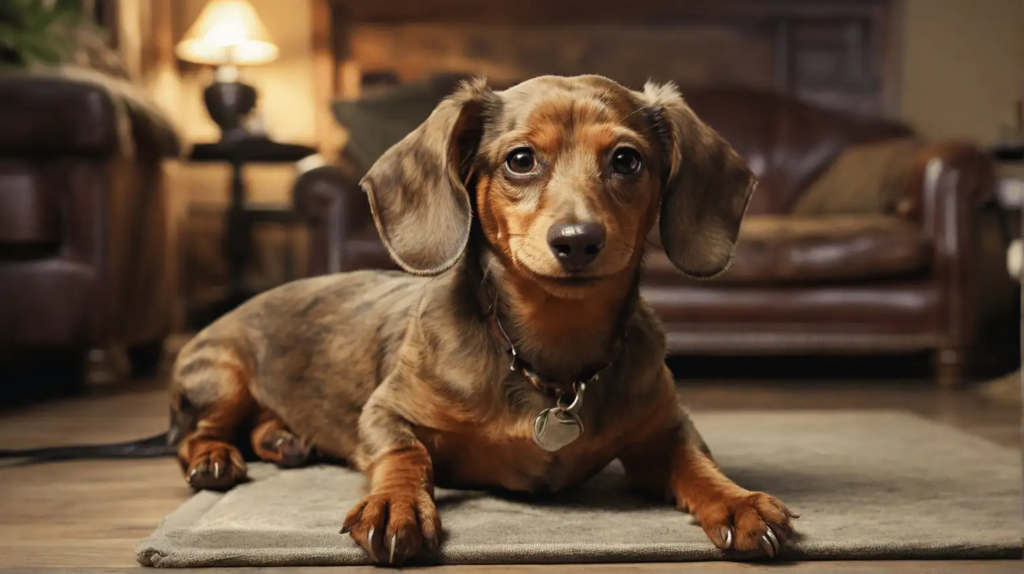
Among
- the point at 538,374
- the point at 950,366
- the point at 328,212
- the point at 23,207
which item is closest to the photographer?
the point at 538,374

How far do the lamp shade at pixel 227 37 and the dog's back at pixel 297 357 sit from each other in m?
3.43

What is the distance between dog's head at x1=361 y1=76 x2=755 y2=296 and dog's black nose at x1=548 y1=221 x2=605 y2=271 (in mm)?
29

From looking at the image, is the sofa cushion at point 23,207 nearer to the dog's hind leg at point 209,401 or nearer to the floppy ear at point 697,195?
the dog's hind leg at point 209,401

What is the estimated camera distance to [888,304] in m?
3.85

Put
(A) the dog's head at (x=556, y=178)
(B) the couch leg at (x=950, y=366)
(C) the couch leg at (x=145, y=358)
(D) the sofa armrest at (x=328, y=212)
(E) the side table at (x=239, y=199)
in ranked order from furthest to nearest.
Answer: (E) the side table at (x=239, y=199)
(C) the couch leg at (x=145, y=358)
(D) the sofa armrest at (x=328, y=212)
(B) the couch leg at (x=950, y=366)
(A) the dog's head at (x=556, y=178)

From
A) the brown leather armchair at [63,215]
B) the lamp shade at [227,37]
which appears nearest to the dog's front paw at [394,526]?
the brown leather armchair at [63,215]

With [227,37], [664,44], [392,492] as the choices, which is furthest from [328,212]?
[664,44]

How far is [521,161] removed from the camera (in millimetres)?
1591

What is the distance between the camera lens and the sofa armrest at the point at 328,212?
3941 millimetres

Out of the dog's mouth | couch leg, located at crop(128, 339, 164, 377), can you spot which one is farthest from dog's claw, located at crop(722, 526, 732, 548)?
couch leg, located at crop(128, 339, 164, 377)

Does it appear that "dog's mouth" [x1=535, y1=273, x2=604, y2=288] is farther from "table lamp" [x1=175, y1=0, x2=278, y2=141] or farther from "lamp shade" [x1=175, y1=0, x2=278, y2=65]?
"lamp shade" [x1=175, y1=0, x2=278, y2=65]

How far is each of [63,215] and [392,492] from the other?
2.48 m

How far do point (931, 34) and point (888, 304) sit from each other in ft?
10.2

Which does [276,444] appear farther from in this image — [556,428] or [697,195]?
[697,195]
